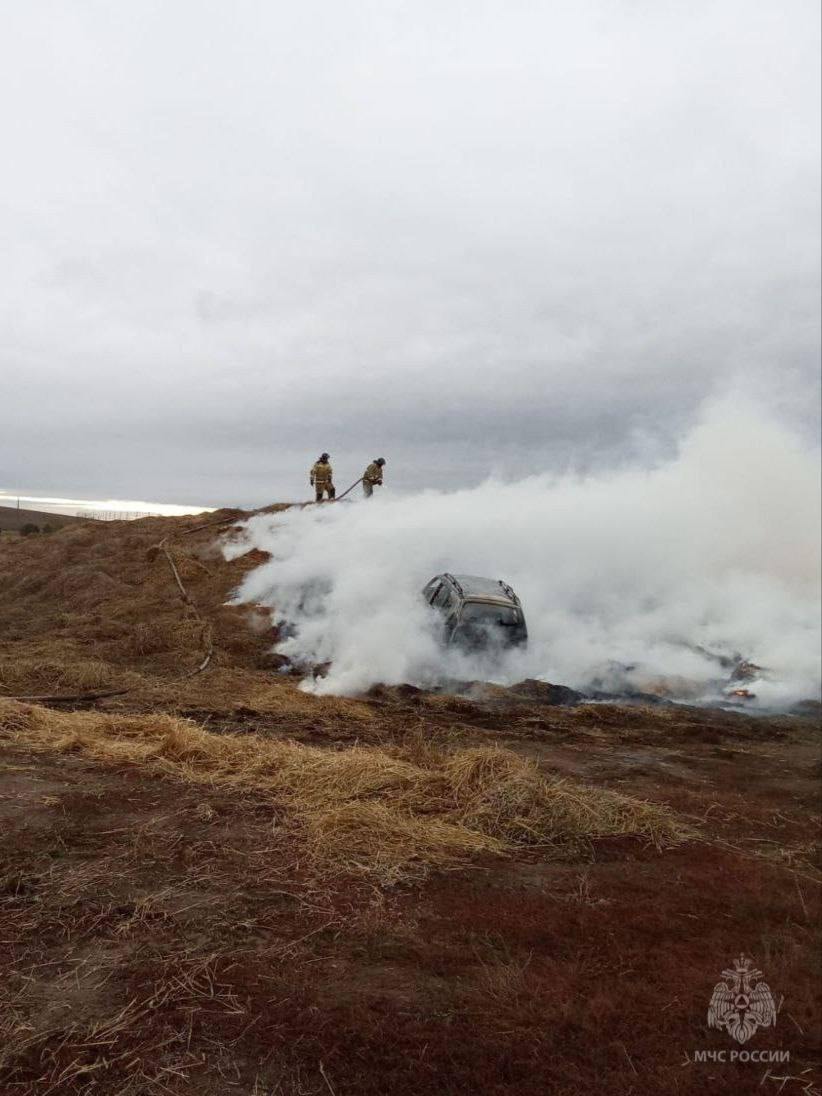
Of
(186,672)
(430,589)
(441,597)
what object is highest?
(430,589)

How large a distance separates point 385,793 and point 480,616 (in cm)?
686

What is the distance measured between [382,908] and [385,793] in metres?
1.87

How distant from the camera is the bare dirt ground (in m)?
3.03

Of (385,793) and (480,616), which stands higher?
(480,616)

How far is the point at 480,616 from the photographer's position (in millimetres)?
12805

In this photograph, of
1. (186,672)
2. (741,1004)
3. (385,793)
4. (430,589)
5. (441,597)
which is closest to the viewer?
(741,1004)

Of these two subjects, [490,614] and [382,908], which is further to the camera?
[490,614]

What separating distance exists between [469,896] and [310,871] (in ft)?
3.57

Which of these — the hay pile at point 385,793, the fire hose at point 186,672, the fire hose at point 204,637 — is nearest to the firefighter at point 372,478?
the fire hose at point 204,637

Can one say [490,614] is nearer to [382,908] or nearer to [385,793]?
[385,793]

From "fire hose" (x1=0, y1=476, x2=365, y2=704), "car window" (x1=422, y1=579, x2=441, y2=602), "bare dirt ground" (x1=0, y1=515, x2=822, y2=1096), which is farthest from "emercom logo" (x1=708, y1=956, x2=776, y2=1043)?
"car window" (x1=422, y1=579, x2=441, y2=602)

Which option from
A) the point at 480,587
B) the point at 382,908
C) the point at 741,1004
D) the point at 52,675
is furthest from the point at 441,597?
the point at 741,1004

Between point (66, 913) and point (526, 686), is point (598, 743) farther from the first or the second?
point (66, 913)

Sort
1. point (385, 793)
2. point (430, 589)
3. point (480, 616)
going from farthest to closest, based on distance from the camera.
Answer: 1. point (430, 589)
2. point (480, 616)
3. point (385, 793)
